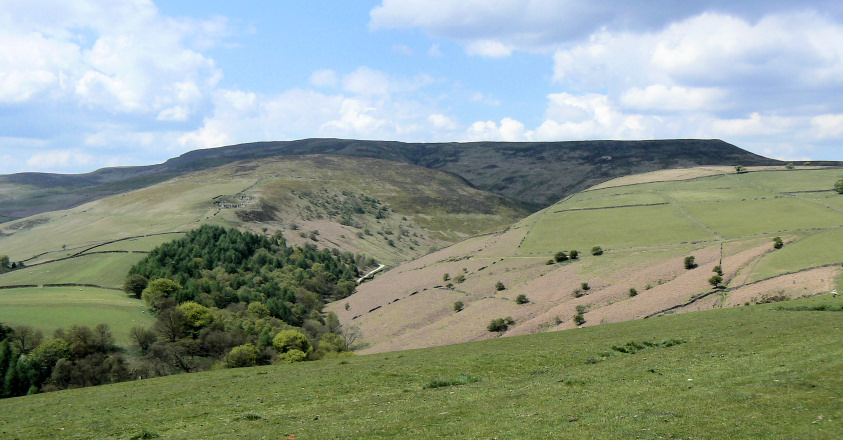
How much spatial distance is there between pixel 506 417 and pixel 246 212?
171459 millimetres

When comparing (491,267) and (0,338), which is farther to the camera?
(491,267)

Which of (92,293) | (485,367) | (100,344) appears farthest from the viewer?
(92,293)

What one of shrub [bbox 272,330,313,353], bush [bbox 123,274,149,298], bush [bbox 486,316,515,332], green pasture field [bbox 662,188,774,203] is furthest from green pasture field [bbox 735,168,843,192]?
bush [bbox 123,274,149,298]

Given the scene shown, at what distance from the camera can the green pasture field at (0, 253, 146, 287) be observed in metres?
111

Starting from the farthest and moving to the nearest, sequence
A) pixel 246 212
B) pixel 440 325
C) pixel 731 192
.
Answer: pixel 246 212 < pixel 731 192 < pixel 440 325

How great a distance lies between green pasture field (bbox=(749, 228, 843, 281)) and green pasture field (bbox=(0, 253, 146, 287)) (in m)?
113

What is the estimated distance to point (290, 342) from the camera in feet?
241

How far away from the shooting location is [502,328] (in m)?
71.7

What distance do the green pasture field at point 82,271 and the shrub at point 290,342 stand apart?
5428 centimetres

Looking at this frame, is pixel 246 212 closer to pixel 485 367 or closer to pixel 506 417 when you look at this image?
pixel 485 367

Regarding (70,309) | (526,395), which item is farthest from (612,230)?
(70,309)

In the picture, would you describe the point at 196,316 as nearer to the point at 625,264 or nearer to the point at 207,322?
the point at 207,322

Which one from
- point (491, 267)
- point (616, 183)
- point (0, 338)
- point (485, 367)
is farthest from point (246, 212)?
point (485, 367)

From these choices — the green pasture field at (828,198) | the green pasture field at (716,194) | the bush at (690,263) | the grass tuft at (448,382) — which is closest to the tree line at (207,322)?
the grass tuft at (448,382)
